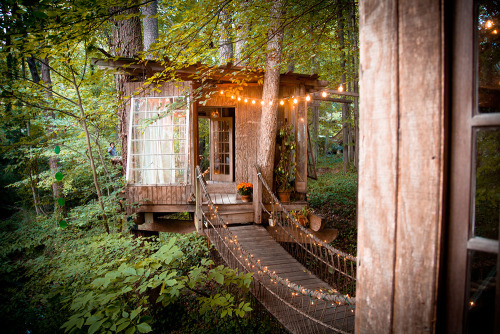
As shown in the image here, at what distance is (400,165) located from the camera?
0.92 meters

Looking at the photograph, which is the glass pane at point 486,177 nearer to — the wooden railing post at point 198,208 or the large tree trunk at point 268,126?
the wooden railing post at point 198,208

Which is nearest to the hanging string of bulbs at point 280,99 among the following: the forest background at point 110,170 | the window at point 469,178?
the forest background at point 110,170

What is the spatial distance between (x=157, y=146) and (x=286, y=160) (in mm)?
3112

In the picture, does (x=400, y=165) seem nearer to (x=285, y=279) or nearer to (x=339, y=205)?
(x=285, y=279)

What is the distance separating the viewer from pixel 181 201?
5.54m

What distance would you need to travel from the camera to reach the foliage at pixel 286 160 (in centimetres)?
599

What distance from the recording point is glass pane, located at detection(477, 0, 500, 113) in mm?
866

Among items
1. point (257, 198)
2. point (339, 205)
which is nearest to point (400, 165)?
point (257, 198)

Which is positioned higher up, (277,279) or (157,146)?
(157,146)

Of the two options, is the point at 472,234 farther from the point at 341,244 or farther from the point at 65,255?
the point at 341,244

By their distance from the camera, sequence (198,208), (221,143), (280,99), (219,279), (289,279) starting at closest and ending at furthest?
1. (219,279)
2. (289,279)
3. (198,208)
4. (280,99)
5. (221,143)

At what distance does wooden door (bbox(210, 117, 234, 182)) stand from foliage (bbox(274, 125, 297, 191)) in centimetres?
235

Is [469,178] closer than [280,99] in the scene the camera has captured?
Yes

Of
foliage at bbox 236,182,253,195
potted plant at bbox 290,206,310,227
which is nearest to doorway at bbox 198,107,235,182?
foliage at bbox 236,182,253,195
